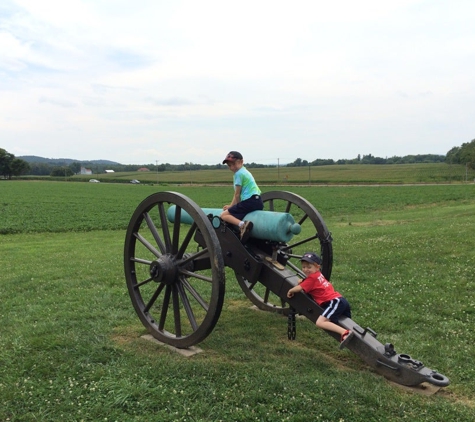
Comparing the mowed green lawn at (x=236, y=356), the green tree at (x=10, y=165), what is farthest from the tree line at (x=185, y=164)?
the mowed green lawn at (x=236, y=356)

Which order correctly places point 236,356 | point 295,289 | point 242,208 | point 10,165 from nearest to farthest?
point 295,289
point 236,356
point 242,208
point 10,165

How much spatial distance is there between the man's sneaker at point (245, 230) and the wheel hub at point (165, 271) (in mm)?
816

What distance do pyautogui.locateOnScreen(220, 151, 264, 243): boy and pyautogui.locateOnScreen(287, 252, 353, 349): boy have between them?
801mm

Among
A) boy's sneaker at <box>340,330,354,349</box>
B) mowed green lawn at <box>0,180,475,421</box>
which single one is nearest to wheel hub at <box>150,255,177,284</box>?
mowed green lawn at <box>0,180,475,421</box>

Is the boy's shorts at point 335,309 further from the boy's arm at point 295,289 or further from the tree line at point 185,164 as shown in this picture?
the tree line at point 185,164

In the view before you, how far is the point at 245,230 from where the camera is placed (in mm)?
4746

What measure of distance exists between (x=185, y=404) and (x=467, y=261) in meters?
6.23

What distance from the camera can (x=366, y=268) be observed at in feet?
26.9

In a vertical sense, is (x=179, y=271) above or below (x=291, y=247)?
below

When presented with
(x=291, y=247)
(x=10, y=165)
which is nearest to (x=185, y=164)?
(x=10, y=165)

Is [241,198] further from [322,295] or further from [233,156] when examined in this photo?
[322,295]

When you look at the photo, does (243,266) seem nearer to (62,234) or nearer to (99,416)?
(99,416)

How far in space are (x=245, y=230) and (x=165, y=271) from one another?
0.98 metres

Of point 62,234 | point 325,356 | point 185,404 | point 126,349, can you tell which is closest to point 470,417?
point 325,356
